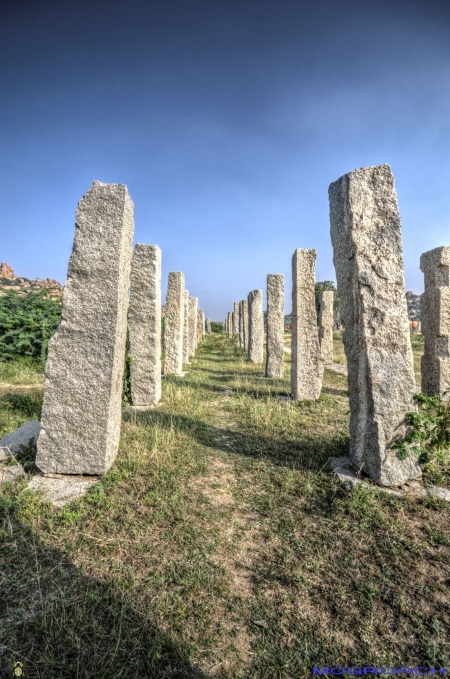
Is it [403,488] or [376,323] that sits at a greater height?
[376,323]

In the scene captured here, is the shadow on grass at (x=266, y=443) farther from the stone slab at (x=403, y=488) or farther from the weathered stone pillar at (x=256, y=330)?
the weathered stone pillar at (x=256, y=330)

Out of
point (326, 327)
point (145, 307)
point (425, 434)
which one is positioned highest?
point (326, 327)

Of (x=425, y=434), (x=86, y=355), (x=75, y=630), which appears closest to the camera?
(x=75, y=630)

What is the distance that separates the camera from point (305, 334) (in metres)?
6.95

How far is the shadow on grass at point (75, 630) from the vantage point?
5.55 ft

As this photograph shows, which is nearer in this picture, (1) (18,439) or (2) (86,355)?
(2) (86,355)

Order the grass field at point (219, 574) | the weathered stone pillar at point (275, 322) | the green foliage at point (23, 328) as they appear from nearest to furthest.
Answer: the grass field at point (219, 574), the green foliage at point (23, 328), the weathered stone pillar at point (275, 322)

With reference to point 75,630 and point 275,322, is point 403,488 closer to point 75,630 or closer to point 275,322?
point 75,630

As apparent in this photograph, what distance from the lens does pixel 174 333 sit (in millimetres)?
9367

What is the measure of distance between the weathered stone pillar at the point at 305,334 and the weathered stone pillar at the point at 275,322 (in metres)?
2.53

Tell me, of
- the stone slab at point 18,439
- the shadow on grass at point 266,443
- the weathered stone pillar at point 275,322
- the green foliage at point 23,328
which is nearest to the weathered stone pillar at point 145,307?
the shadow on grass at point 266,443

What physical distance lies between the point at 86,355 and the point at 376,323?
2.88 meters

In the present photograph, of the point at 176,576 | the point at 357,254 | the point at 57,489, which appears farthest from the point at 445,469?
the point at 57,489

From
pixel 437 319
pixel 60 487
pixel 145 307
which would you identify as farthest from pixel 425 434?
pixel 145 307
